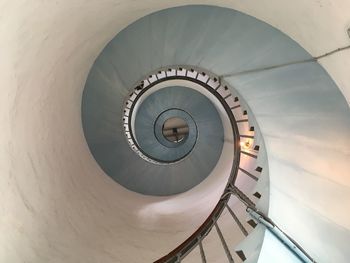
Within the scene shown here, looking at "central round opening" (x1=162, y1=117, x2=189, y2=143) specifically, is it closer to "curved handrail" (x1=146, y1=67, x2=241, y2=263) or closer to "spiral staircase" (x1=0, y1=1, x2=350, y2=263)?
"spiral staircase" (x1=0, y1=1, x2=350, y2=263)

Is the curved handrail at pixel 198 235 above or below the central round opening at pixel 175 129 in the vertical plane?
below

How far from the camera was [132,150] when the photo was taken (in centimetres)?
749

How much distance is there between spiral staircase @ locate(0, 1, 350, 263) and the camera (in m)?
3.18

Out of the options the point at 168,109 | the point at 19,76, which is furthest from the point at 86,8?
the point at 168,109

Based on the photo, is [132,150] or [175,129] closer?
[132,150]

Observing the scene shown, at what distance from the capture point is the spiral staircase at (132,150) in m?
3.18

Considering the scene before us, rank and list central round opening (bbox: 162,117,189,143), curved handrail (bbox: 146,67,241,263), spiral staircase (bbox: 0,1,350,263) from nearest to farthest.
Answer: spiral staircase (bbox: 0,1,350,263), curved handrail (bbox: 146,67,241,263), central round opening (bbox: 162,117,189,143)

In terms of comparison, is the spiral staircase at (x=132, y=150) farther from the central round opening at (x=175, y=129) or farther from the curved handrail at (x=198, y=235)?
the central round opening at (x=175, y=129)

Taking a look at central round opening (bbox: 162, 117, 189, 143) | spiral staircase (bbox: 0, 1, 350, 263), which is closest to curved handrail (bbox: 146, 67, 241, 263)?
spiral staircase (bbox: 0, 1, 350, 263)

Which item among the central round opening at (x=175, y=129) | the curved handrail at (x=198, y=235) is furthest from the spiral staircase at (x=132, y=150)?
the central round opening at (x=175, y=129)

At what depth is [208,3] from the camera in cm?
434

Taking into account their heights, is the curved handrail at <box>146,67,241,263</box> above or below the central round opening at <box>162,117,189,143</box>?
below

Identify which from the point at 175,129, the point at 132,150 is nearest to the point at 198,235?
the point at 132,150

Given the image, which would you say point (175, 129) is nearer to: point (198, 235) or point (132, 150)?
point (132, 150)
